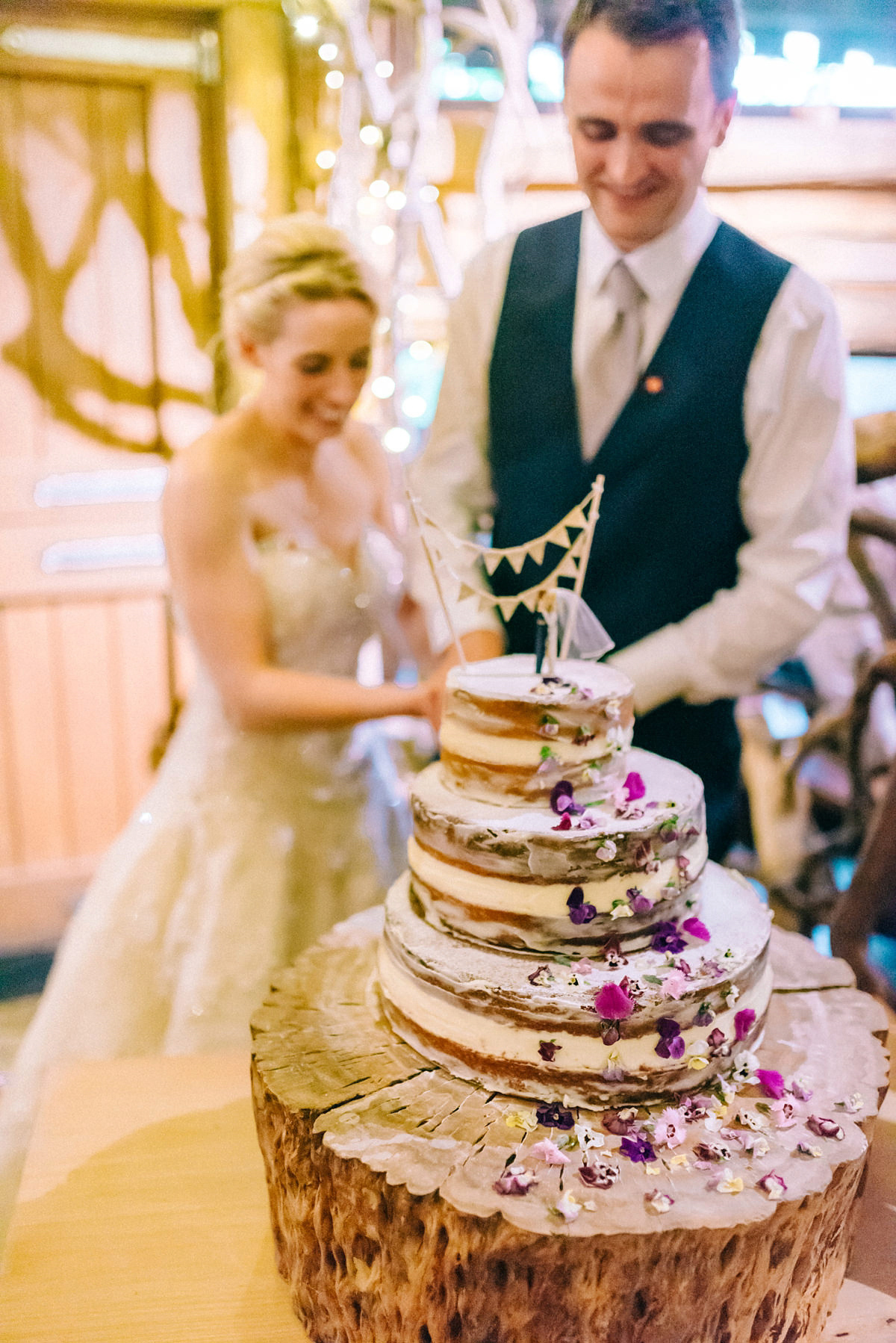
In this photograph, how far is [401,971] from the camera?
41.4 inches

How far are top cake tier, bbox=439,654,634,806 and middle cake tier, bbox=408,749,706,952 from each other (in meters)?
0.02

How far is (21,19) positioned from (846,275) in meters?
2.37

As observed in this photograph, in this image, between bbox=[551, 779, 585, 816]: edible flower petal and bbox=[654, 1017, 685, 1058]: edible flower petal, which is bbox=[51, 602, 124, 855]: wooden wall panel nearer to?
bbox=[551, 779, 585, 816]: edible flower petal

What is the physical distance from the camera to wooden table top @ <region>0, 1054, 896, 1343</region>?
98 cm

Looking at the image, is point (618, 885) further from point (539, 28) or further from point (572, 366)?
point (539, 28)

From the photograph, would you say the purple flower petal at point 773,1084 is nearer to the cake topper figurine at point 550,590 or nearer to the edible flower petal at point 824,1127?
the edible flower petal at point 824,1127

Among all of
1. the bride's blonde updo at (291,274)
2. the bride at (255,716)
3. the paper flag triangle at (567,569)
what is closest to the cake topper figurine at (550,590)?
the paper flag triangle at (567,569)

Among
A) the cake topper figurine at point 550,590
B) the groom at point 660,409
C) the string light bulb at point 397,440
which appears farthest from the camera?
the string light bulb at point 397,440

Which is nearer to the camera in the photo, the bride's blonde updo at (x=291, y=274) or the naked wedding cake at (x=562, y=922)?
the naked wedding cake at (x=562, y=922)

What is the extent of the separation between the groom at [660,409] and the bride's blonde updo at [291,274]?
0.22 meters

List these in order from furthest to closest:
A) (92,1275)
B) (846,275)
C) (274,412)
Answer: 1. (846,275)
2. (274,412)
3. (92,1275)

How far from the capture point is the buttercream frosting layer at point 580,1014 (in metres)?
0.93

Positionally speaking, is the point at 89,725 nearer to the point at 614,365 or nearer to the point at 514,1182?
the point at 614,365

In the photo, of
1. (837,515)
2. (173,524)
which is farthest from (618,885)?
(173,524)
